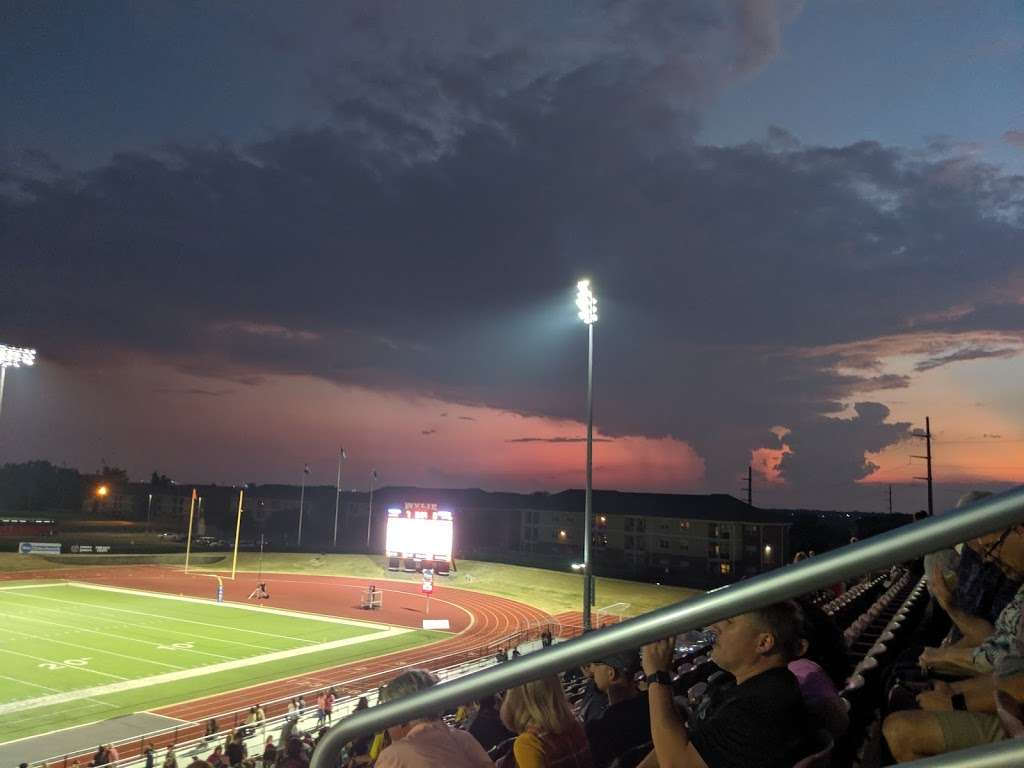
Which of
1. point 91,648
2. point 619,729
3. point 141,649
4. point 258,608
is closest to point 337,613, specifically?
point 258,608

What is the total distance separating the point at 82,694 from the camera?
24.6 metres

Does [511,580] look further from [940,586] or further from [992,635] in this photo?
[992,635]

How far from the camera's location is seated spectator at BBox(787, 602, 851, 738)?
2873mm

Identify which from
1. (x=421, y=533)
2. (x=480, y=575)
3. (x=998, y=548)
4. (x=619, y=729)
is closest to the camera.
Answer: (x=998, y=548)

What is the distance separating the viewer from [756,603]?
1.47 meters

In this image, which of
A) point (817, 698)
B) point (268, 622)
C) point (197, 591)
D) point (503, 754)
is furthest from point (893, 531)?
point (197, 591)

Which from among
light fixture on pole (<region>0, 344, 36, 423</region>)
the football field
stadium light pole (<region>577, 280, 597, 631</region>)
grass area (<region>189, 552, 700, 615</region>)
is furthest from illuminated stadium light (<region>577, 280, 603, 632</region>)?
light fixture on pole (<region>0, 344, 36, 423</region>)

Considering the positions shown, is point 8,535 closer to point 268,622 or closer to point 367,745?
point 268,622

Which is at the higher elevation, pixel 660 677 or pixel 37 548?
pixel 660 677

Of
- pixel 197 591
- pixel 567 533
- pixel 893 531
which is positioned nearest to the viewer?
pixel 893 531

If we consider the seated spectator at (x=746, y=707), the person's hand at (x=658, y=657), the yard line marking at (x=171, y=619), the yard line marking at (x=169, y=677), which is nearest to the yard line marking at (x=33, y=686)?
the yard line marking at (x=169, y=677)

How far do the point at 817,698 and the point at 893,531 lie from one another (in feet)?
6.53

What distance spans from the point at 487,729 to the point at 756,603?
179 inches

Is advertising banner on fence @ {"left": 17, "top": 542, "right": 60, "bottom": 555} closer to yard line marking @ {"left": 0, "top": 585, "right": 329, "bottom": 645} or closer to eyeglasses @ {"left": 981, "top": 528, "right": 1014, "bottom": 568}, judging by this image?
yard line marking @ {"left": 0, "top": 585, "right": 329, "bottom": 645}
